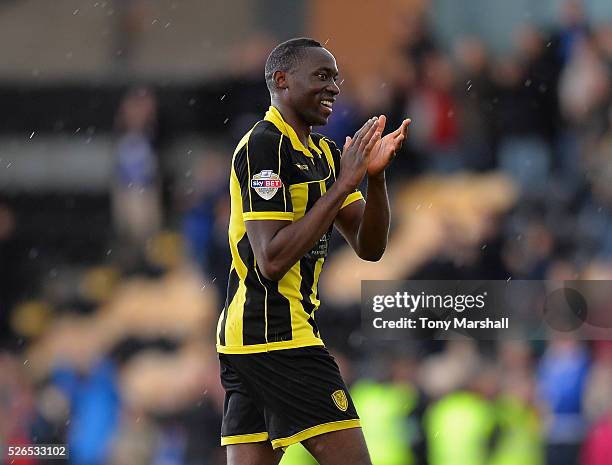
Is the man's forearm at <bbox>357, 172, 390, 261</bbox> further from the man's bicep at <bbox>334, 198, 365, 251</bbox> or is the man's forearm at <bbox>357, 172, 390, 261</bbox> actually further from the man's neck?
the man's neck

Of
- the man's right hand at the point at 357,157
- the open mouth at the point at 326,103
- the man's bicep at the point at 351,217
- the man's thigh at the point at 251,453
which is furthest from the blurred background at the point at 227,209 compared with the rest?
the man's right hand at the point at 357,157

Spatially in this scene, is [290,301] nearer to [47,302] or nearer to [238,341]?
[238,341]

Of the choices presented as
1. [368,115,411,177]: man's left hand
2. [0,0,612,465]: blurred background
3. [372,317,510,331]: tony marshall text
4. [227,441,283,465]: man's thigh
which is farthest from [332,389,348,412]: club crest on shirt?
[372,317,510,331]: tony marshall text

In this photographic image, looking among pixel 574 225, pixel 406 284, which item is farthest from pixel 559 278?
pixel 406 284

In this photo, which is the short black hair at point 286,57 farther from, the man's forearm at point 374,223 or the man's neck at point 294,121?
the man's forearm at point 374,223

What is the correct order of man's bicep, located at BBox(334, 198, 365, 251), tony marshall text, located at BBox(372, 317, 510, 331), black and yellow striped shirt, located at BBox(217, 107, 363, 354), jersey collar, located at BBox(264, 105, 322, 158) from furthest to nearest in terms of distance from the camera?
tony marshall text, located at BBox(372, 317, 510, 331) < man's bicep, located at BBox(334, 198, 365, 251) < jersey collar, located at BBox(264, 105, 322, 158) < black and yellow striped shirt, located at BBox(217, 107, 363, 354)

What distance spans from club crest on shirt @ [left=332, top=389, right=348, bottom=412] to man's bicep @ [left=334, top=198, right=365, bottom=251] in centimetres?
64

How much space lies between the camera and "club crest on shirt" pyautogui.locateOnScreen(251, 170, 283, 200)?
4070 millimetres

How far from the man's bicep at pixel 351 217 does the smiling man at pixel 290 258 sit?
0.34 ft

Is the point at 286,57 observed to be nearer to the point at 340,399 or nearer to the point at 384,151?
the point at 384,151

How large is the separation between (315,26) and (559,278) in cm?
385

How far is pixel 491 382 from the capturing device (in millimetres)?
10016

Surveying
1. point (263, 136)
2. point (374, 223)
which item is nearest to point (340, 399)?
point (374, 223)

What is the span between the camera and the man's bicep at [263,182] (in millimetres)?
4070
